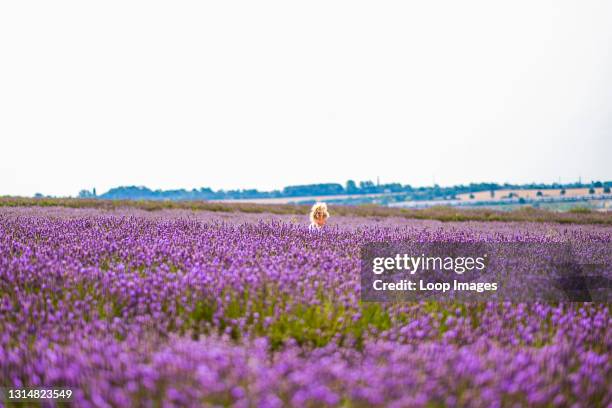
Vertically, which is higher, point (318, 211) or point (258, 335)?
point (318, 211)

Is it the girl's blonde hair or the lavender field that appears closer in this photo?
the lavender field

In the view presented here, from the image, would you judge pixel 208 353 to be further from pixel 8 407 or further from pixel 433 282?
pixel 433 282

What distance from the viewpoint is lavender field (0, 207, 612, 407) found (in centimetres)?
169

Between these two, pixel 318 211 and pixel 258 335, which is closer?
pixel 258 335

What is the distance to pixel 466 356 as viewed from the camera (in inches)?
80.0

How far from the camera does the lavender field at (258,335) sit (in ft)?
5.55

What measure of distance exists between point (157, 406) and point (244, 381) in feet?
0.93

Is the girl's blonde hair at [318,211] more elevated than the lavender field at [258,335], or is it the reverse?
the girl's blonde hair at [318,211]

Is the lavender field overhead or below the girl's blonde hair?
below

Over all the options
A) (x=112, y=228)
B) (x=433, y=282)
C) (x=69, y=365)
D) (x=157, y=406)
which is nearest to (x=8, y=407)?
(x=69, y=365)

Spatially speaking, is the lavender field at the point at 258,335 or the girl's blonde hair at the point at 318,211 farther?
the girl's blonde hair at the point at 318,211

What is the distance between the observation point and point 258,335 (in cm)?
251

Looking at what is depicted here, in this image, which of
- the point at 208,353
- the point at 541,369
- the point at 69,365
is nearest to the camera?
the point at 208,353

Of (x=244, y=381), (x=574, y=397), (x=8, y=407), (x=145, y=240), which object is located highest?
(x=145, y=240)
